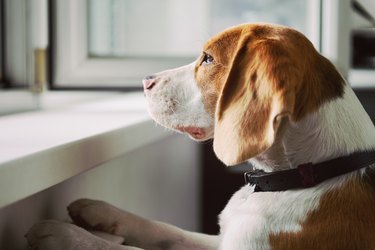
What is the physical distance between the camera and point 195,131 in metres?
1.29

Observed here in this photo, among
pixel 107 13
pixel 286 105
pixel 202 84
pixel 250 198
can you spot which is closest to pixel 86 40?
pixel 107 13

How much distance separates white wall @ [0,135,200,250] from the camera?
1.13 meters

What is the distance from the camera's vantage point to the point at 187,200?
97.8 inches

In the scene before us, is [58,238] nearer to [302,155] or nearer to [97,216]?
[97,216]

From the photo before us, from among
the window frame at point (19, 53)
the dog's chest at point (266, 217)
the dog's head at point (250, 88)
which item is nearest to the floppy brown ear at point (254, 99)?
the dog's head at point (250, 88)

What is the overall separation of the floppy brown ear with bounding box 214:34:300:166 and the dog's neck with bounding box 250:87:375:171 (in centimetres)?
9

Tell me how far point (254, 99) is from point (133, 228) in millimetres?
407

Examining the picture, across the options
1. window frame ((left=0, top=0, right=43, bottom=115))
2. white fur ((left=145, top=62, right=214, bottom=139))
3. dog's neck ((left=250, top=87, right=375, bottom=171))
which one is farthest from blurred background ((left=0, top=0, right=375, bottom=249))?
dog's neck ((left=250, top=87, right=375, bottom=171))

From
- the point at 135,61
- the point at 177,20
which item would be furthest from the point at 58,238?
the point at 177,20

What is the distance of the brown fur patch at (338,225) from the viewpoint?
1078 mm

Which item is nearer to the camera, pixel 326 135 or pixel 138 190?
pixel 326 135

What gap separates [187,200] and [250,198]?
1.29 metres

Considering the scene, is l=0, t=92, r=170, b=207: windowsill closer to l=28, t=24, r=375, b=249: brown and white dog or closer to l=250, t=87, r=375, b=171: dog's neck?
l=28, t=24, r=375, b=249: brown and white dog

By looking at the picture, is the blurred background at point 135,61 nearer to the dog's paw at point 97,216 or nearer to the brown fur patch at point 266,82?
the dog's paw at point 97,216
